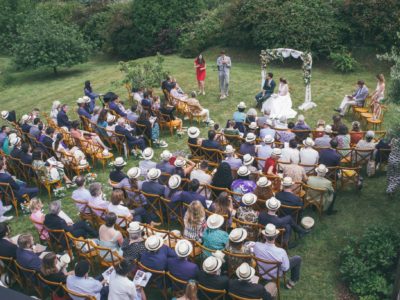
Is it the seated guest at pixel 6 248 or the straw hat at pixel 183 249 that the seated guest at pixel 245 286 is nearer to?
the straw hat at pixel 183 249

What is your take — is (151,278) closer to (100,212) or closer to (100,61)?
(100,212)

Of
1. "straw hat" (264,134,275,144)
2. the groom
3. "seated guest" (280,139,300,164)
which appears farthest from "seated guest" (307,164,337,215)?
the groom

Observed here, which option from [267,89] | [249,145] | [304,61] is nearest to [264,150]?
[249,145]

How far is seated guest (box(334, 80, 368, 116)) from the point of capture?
50.3 feet

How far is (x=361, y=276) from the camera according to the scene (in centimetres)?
833

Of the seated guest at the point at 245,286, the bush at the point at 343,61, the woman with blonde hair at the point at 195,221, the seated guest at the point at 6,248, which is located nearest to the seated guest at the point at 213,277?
the seated guest at the point at 245,286

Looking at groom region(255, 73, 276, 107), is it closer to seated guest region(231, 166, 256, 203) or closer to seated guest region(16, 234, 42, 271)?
seated guest region(231, 166, 256, 203)

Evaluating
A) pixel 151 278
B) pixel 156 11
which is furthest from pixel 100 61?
pixel 151 278

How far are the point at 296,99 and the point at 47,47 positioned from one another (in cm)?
1437

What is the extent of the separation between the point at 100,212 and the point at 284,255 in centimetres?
411

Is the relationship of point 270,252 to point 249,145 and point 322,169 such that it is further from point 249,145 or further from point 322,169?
point 249,145

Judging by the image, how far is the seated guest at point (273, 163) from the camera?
10.9 m

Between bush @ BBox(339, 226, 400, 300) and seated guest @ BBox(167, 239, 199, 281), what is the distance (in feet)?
9.74

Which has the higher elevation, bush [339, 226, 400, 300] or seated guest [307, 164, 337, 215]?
seated guest [307, 164, 337, 215]
